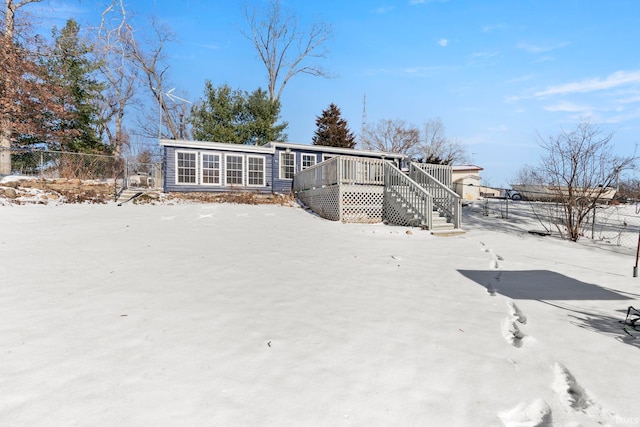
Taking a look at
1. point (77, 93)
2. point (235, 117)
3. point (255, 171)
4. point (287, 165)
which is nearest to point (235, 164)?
point (255, 171)

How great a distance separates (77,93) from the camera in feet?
57.6

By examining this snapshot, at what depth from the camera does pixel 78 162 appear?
13.1m

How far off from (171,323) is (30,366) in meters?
0.89

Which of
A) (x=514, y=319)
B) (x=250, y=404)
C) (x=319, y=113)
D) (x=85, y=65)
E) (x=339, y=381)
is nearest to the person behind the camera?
(x=250, y=404)

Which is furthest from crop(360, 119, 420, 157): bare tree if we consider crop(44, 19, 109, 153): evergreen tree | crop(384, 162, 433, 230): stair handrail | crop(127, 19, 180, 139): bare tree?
crop(384, 162, 433, 230): stair handrail

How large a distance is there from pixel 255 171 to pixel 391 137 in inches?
1048

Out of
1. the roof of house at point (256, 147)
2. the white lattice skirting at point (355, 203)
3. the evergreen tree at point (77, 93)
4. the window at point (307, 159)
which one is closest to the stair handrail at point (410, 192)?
the white lattice skirting at point (355, 203)

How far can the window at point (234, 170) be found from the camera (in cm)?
1515

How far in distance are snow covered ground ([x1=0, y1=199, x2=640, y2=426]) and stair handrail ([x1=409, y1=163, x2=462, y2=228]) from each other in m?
3.77

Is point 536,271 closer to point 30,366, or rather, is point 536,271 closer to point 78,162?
point 30,366

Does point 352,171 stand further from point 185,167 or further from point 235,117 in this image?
point 235,117

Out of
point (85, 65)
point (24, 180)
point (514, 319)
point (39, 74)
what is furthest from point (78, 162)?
point (514, 319)

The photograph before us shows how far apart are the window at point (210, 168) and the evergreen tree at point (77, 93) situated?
8.36 metres

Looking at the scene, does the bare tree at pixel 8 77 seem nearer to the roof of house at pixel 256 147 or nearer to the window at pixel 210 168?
the roof of house at pixel 256 147
